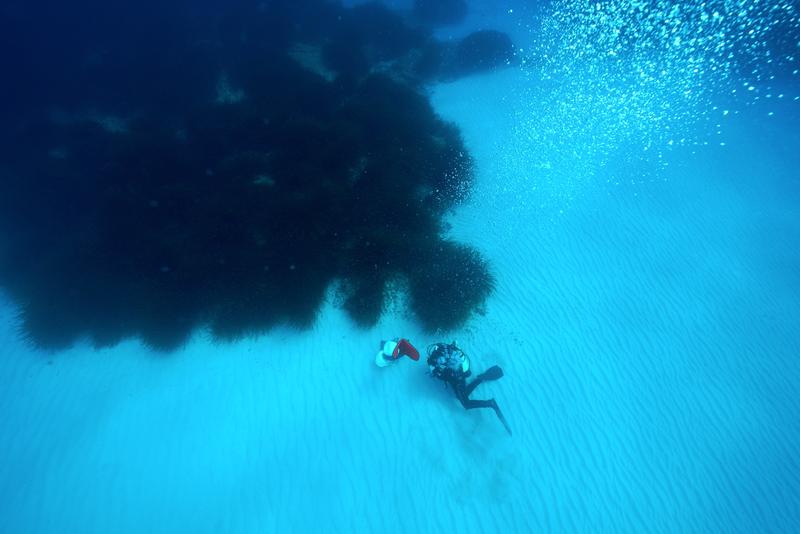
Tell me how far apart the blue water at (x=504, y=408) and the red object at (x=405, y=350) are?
1.93ft

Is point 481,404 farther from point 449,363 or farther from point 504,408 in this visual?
point 449,363

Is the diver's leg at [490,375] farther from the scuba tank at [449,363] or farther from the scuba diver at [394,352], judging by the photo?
the scuba diver at [394,352]

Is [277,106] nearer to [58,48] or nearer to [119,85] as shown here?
[119,85]

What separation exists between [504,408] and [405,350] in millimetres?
2197

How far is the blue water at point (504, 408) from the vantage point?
582 centimetres

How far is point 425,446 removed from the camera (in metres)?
6.23

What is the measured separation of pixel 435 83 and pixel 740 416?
14.5 m

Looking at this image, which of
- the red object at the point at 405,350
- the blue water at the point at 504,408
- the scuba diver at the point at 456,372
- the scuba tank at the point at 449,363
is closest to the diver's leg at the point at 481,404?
the scuba diver at the point at 456,372

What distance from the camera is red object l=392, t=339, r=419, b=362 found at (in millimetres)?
6641

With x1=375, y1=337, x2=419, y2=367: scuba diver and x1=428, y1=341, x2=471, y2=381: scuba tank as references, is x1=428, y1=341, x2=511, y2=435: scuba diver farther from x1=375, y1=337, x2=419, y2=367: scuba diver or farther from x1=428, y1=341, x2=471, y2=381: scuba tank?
x1=375, y1=337, x2=419, y2=367: scuba diver

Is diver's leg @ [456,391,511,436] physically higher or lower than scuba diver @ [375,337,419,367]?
lower

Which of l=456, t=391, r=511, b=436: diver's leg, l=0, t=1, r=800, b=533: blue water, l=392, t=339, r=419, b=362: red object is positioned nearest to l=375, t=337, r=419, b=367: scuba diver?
l=392, t=339, r=419, b=362: red object

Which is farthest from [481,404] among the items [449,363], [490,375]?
[449,363]

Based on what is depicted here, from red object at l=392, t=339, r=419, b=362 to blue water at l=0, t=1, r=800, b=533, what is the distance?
1.93 ft
